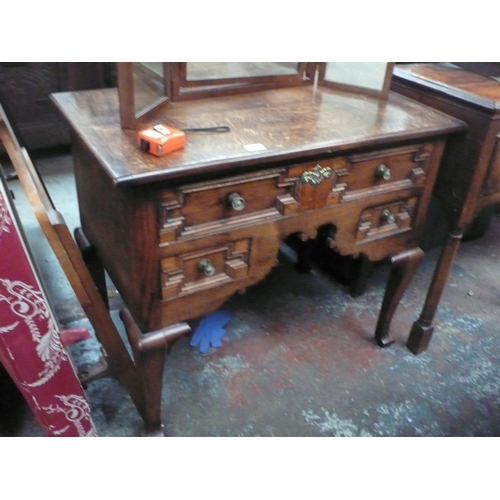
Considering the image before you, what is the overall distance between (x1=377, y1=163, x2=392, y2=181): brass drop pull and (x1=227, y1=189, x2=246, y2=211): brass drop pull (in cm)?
35

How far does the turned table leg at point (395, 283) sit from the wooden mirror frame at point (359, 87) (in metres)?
0.41

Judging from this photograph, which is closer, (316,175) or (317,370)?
(316,175)

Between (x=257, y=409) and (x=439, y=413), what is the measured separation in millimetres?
496

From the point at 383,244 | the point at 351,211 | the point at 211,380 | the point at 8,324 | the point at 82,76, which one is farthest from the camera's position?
the point at 82,76

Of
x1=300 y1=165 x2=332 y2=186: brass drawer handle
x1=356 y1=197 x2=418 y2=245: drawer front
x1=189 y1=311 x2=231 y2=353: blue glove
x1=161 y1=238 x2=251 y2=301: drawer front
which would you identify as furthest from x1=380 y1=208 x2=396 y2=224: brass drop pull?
x1=189 y1=311 x2=231 y2=353: blue glove

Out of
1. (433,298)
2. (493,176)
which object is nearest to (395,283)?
(433,298)

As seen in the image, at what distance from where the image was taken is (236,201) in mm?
938

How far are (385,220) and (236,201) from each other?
1.47 ft

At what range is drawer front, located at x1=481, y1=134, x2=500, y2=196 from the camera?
117 centimetres

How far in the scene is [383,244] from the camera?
1257 millimetres

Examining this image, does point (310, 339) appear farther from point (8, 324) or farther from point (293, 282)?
point (8, 324)

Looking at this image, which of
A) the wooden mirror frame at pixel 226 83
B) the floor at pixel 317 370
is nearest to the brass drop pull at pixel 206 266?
the wooden mirror frame at pixel 226 83

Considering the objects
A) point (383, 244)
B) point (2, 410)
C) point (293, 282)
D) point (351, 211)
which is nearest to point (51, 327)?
point (2, 410)

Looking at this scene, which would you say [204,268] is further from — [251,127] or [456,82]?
[456,82]
